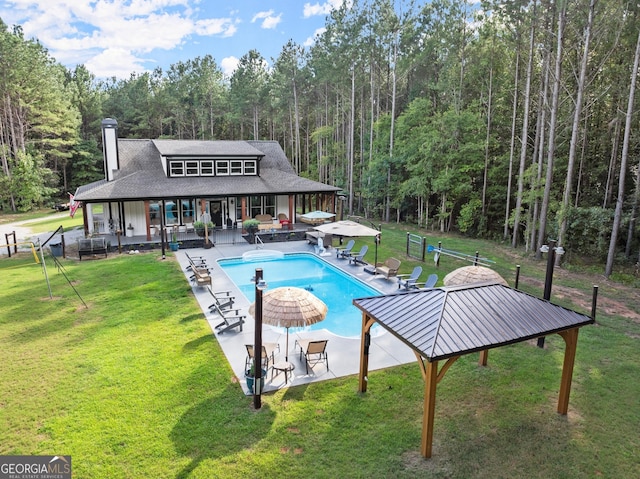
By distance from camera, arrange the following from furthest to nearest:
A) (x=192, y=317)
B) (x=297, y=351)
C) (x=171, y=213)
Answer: (x=171, y=213) < (x=192, y=317) < (x=297, y=351)

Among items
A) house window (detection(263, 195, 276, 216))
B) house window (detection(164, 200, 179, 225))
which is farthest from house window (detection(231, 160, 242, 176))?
house window (detection(164, 200, 179, 225))

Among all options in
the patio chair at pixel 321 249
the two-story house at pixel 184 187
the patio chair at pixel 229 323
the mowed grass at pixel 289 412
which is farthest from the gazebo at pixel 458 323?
the two-story house at pixel 184 187

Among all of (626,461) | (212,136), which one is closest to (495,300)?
(626,461)

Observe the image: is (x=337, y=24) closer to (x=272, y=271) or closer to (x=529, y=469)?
(x=272, y=271)

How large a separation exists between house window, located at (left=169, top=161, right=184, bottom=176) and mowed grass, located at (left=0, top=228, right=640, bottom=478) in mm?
14257

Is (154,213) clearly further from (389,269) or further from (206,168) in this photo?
(389,269)

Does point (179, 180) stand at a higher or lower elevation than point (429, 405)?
higher

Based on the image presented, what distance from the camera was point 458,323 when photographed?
6.46 metres

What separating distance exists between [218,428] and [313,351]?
264cm

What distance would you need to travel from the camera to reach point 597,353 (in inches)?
388

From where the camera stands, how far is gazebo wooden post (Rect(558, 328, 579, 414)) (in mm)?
7071

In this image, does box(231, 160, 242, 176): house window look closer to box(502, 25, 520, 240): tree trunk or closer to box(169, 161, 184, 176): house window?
box(169, 161, 184, 176): house window

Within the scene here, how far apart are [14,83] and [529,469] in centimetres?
4023

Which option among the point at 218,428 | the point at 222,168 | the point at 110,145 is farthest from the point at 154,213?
the point at 218,428
